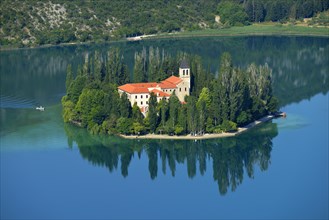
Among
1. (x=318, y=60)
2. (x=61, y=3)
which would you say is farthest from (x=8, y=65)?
(x=318, y=60)

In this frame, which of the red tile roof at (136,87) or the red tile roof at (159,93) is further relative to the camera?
the red tile roof at (136,87)

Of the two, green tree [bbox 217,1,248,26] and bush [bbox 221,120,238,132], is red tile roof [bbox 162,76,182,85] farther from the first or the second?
green tree [bbox 217,1,248,26]

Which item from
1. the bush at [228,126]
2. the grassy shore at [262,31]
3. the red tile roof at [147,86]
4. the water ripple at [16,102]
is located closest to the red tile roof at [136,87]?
the red tile roof at [147,86]

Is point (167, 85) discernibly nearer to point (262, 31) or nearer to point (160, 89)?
point (160, 89)

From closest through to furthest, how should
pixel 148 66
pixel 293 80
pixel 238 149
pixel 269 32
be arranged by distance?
pixel 238 149 → pixel 148 66 → pixel 293 80 → pixel 269 32

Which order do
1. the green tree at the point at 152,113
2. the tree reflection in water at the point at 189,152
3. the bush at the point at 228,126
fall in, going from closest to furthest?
the tree reflection in water at the point at 189,152 < the green tree at the point at 152,113 < the bush at the point at 228,126

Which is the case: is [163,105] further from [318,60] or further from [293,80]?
[318,60]

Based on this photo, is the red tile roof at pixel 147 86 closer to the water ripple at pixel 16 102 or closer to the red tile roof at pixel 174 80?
the red tile roof at pixel 174 80
